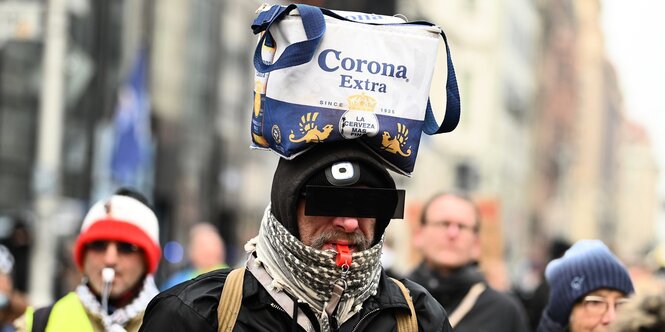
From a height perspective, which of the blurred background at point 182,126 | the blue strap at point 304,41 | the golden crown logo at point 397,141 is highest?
the blue strap at point 304,41

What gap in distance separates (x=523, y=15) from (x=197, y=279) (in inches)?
2714

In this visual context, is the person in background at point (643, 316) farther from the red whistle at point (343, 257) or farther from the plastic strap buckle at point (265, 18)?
the plastic strap buckle at point (265, 18)

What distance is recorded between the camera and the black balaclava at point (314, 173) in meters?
3.92

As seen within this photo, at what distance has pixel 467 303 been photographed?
24.8 feet

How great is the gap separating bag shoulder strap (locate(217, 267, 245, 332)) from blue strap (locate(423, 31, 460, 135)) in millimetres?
678

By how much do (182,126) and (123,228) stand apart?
96.1ft

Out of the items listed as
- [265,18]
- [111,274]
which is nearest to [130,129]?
[111,274]

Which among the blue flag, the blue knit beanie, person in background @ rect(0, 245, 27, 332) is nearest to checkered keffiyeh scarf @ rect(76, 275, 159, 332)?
the blue knit beanie

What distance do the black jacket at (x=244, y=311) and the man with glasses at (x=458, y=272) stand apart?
3315 mm

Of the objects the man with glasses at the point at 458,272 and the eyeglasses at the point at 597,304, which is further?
the man with glasses at the point at 458,272

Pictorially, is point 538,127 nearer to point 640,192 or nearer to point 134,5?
point 134,5

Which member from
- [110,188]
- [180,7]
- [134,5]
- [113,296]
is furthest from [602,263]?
[180,7]

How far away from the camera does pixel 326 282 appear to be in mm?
3932

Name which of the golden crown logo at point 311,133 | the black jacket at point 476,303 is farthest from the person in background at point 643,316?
the black jacket at point 476,303
